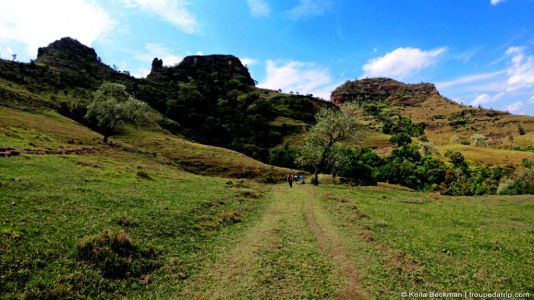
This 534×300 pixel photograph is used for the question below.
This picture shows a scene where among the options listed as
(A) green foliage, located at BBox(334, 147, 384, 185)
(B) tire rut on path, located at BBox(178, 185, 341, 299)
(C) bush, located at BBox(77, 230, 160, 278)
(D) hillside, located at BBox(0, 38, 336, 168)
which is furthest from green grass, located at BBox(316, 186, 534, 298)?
(D) hillside, located at BBox(0, 38, 336, 168)

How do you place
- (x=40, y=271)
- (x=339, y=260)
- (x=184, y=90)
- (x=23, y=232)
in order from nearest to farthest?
(x=40, y=271) < (x=23, y=232) < (x=339, y=260) < (x=184, y=90)

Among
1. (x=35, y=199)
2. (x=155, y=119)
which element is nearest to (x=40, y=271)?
(x=35, y=199)

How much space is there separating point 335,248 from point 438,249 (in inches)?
249

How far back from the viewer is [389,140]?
154500 mm

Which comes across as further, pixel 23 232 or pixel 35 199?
pixel 35 199

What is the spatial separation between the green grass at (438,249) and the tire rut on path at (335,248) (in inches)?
21.5

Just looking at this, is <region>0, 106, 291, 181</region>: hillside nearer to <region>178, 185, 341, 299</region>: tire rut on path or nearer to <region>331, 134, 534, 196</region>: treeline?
<region>331, 134, 534, 196</region>: treeline

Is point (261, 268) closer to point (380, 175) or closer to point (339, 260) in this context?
point (339, 260)

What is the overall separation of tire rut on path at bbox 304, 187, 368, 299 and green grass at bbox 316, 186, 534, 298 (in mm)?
547

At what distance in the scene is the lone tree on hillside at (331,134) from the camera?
67500mm

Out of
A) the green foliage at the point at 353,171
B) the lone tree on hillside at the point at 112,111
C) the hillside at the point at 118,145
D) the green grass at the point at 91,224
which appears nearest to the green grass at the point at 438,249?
the green grass at the point at 91,224

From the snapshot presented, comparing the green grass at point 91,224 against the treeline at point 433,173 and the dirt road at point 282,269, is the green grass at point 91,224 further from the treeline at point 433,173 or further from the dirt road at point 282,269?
the treeline at point 433,173

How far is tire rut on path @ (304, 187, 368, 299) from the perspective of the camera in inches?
597

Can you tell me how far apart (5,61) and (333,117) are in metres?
136
